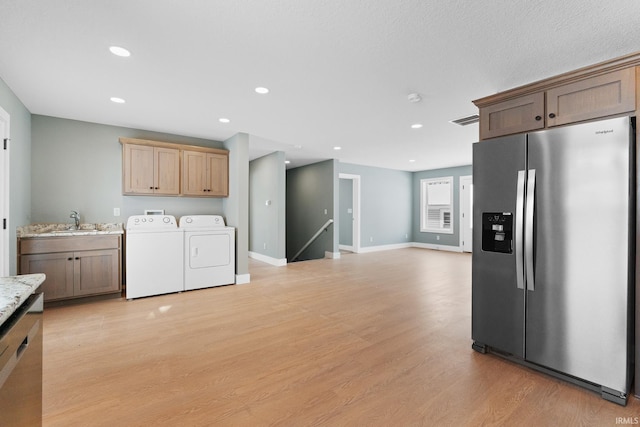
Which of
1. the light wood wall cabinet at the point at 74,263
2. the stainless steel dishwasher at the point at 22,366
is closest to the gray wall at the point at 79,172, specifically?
the light wood wall cabinet at the point at 74,263

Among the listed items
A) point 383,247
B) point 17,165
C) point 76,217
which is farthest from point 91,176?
point 383,247

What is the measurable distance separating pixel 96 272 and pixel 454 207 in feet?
27.4

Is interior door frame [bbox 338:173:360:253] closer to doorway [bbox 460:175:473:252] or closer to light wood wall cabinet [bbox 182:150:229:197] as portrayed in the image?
doorway [bbox 460:175:473:252]

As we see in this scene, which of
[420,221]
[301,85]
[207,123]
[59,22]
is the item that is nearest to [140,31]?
[59,22]

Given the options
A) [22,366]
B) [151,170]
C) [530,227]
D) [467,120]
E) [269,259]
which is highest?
[467,120]

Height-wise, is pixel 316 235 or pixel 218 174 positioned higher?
pixel 218 174

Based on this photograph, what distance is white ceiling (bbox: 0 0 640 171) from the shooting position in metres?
1.87

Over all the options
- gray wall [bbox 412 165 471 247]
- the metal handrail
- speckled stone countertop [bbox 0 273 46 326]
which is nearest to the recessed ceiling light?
speckled stone countertop [bbox 0 273 46 326]

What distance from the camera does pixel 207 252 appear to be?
447cm

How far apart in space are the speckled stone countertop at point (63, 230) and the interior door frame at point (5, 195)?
1.43ft

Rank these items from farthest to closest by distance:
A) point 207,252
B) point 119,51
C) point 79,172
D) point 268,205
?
point 268,205 < point 207,252 < point 79,172 < point 119,51

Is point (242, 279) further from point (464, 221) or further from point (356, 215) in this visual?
point (464, 221)

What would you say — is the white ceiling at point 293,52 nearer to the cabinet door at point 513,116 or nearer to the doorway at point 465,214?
the cabinet door at point 513,116

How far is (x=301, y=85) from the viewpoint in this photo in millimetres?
2982
